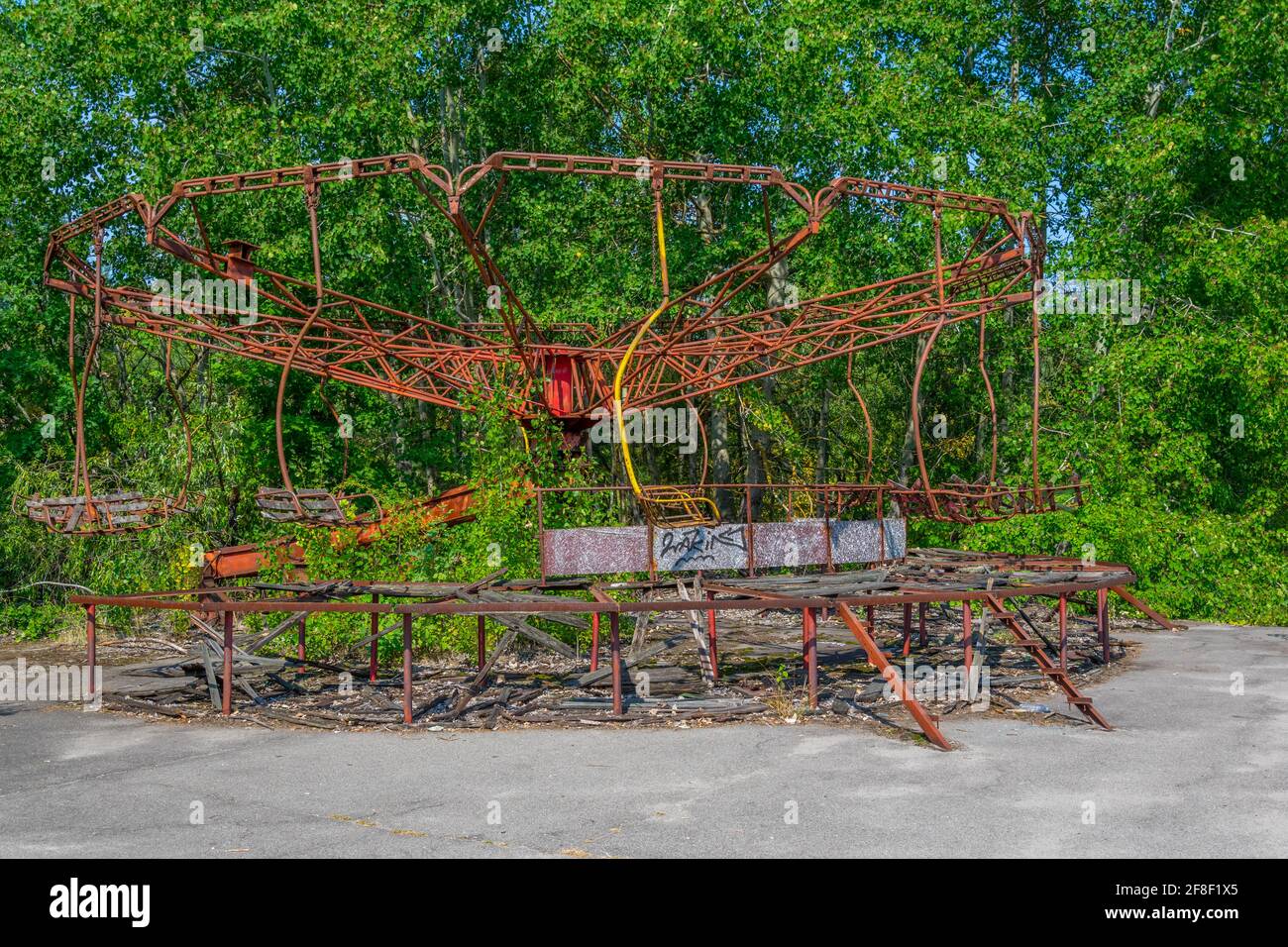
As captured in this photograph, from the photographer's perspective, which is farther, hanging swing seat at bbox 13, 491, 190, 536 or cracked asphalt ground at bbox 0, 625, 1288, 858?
hanging swing seat at bbox 13, 491, 190, 536

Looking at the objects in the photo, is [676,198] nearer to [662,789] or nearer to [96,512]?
[96,512]

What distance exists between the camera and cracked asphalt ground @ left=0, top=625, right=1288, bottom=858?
8.19 meters

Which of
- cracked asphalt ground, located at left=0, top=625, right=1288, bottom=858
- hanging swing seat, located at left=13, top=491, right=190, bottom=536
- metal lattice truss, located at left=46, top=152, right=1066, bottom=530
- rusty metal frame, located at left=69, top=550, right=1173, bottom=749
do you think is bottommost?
cracked asphalt ground, located at left=0, top=625, right=1288, bottom=858

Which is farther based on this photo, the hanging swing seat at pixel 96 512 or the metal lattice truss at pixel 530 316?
the hanging swing seat at pixel 96 512

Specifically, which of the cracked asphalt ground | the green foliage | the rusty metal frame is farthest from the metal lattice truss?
the green foliage

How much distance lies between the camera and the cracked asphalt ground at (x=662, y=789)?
8.19m

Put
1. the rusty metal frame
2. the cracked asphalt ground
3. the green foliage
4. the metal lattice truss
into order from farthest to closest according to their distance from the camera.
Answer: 1. the green foliage
2. the rusty metal frame
3. the metal lattice truss
4. the cracked asphalt ground

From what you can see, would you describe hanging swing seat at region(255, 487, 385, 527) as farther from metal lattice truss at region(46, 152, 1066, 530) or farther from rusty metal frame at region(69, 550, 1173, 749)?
metal lattice truss at region(46, 152, 1066, 530)

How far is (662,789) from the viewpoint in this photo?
32.2 feet

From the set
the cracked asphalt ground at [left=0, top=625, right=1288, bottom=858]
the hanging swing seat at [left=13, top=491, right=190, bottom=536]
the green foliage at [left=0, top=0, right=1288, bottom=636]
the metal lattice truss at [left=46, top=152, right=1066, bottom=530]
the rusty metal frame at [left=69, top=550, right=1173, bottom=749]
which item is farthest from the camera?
the green foliage at [left=0, top=0, right=1288, bottom=636]

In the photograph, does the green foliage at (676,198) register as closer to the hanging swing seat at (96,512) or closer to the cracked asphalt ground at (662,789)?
the hanging swing seat at (96,512)

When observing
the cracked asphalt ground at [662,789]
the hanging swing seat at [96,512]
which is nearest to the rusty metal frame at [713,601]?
the cracked asphalt ground at [662,789]

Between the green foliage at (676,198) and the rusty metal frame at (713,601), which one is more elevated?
the green foliage at (676,198)

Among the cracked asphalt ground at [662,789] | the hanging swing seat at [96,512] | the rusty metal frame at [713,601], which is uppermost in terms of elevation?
the hanging swing seat at [96,512]
